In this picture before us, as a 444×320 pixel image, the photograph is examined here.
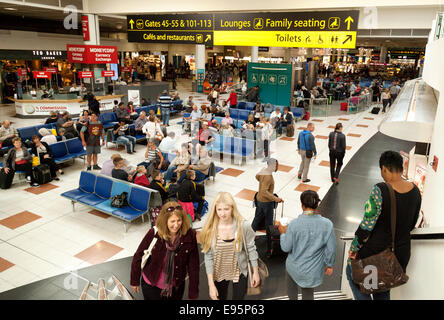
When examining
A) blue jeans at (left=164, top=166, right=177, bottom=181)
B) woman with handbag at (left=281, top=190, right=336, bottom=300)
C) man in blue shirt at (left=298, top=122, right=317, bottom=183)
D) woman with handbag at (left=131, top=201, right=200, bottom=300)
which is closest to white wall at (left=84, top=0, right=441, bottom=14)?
man in blue shirt at (left=298, top=122, right=317, bottom=183)

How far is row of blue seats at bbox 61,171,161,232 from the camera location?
6.26 meters

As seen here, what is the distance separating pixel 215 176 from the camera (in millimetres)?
9062

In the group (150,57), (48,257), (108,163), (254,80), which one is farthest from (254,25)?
(150,57)

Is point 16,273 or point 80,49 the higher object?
point 80,49

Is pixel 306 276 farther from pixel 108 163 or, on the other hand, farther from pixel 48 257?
pixel 108 163

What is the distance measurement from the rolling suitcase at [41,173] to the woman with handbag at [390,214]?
7.73 metres

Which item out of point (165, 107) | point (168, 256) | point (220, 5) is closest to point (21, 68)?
point (165, 107)

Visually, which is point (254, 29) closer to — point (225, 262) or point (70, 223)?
point (70, 223)

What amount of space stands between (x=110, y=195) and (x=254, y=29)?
628 centimetres

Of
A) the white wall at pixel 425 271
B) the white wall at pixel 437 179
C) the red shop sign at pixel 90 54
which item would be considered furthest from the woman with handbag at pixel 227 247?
the red shop sign at pixel 90 54

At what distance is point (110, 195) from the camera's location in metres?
6.86

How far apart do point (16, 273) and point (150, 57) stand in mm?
34970
